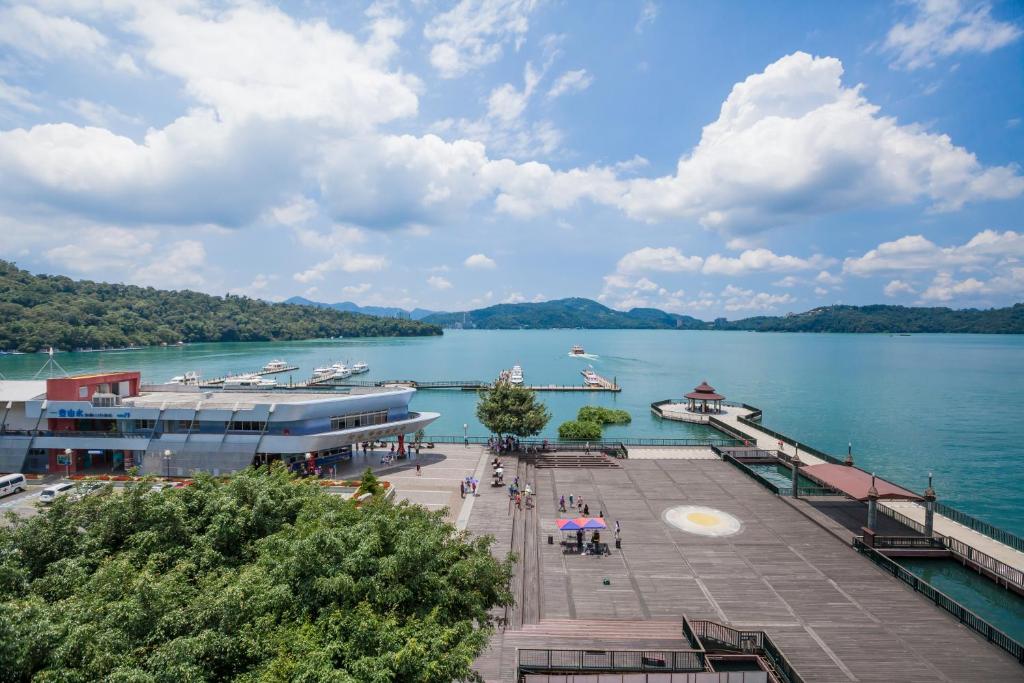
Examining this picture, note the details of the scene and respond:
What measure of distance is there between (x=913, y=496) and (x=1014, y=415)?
223 ft

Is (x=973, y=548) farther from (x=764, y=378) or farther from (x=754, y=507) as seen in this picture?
(x=764, y=378)

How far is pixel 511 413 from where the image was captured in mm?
43688

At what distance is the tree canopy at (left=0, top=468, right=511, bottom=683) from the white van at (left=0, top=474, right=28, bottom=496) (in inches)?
918

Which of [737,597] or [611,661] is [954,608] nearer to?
[737,597]

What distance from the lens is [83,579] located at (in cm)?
1308

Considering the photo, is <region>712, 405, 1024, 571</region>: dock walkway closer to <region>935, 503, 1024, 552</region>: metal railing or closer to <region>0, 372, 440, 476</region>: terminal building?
<region>935, 503, 1024, 552</region>: metal railing

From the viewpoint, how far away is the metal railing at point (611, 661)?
1617 centimetres

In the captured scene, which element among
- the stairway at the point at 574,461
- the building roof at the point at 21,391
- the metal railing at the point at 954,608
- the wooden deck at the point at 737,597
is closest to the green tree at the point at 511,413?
the stairway at the point at 574,461

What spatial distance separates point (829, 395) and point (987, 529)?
6840 centimetres

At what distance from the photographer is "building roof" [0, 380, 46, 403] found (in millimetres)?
37406

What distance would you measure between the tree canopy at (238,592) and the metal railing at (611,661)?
10.8 ft

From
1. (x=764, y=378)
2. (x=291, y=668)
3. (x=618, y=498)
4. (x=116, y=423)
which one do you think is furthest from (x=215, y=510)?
(x=764, y=378)

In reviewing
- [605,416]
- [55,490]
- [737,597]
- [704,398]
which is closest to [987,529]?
[737,597]

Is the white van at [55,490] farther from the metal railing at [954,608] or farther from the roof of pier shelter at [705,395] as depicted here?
the roof of pier shelter at [705,395]
